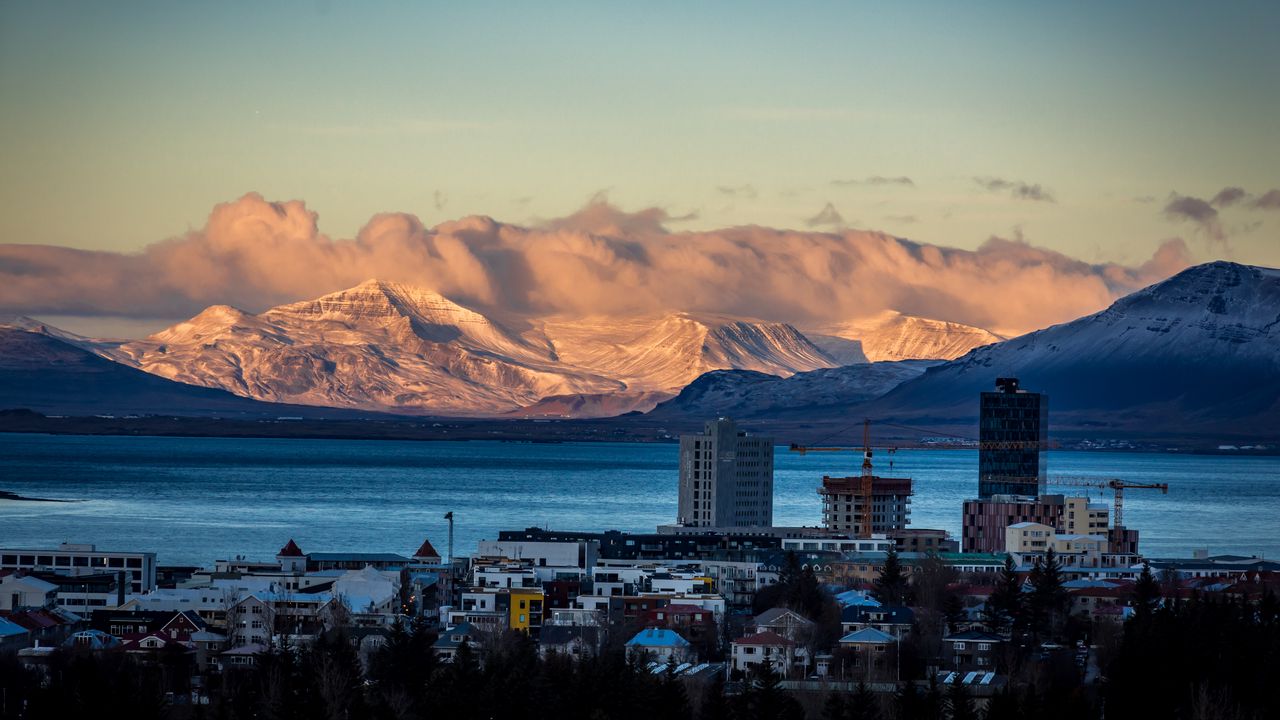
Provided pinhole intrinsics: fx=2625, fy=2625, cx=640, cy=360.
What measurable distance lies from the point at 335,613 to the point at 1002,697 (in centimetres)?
1881

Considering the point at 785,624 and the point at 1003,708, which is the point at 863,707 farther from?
the point at 785,624

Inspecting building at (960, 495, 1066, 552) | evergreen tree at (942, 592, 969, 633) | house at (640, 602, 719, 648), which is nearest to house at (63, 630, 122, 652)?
house at (640, 602, 719, 648)

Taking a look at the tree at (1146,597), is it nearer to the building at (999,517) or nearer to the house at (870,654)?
the house at (870,654)

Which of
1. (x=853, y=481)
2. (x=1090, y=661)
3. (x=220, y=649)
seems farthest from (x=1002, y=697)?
(x=853, y=481)

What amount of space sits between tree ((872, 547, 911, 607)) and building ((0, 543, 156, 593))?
18.9 metres

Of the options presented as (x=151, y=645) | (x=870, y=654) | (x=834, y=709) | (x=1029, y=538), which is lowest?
(x=834, y=709)

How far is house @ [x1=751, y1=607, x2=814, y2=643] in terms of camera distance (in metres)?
54.8

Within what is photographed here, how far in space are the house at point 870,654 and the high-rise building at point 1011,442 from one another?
50696 mm

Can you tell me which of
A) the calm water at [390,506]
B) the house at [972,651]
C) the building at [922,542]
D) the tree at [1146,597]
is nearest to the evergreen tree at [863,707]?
the house at [972,651]

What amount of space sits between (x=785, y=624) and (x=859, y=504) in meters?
45.4

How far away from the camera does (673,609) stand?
5928cm

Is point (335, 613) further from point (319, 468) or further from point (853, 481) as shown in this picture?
point (319, 468)

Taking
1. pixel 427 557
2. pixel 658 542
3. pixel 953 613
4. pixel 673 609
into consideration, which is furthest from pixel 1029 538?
pixel 673 609

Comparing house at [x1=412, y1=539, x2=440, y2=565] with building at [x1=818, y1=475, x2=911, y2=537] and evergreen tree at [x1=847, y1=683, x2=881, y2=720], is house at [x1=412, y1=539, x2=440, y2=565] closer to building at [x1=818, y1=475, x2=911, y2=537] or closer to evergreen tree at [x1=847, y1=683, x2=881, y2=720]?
building at [x1=818, y1=475, x2=911, y2=537]
